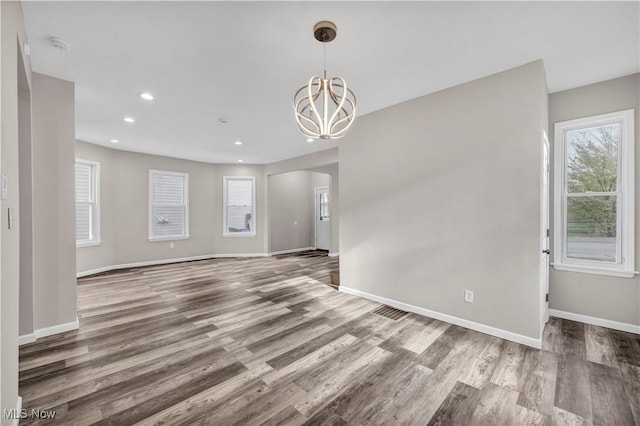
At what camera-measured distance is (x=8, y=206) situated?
155cm

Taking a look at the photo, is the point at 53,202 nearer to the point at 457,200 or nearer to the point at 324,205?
the point at 457,200

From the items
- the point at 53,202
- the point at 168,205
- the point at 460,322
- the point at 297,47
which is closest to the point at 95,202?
the point at 168,205

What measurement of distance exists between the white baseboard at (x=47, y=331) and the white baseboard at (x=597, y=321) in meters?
5.46

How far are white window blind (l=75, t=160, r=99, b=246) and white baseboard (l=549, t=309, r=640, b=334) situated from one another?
25.4ft

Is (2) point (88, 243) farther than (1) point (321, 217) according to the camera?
No

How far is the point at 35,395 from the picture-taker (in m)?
1.92

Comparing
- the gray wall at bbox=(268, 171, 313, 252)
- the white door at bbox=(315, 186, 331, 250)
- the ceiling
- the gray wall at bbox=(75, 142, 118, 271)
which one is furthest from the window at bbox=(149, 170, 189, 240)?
the white door at bbox=(315, 186, 331, 250)

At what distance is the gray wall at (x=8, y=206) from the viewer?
4.57 feet

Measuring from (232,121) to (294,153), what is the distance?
7.64ft

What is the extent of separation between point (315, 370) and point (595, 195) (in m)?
3.53

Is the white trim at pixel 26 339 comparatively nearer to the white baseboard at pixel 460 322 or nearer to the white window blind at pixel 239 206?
the white baseboard at pixel 460 322

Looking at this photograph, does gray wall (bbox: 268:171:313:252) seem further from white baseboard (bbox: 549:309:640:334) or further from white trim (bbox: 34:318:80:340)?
white baseboard (bbox: 549:309:640:334)

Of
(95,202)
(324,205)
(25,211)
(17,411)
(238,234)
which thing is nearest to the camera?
(17,411)

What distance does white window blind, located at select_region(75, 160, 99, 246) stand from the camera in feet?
17.4
